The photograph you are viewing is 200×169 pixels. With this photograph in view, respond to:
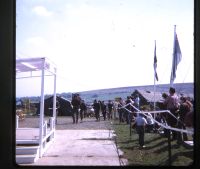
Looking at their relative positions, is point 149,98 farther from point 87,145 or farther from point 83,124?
point 83,124

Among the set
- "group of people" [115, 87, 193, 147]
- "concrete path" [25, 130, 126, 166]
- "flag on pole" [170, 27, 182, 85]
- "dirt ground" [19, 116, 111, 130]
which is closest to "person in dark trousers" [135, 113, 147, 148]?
"group of people" [115, 87, 193, 147]

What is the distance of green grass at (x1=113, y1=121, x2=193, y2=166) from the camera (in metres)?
3.19

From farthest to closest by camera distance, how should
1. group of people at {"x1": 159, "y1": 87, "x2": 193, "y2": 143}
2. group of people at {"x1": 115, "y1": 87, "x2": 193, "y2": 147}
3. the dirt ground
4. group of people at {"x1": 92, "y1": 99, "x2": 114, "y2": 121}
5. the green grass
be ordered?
1. the dirt ground
2. group of people at {"x1": 92, "y1": 99, "x2": 114, "y2": 121}
3. group of people at {"x1": 159, "y1": 87, "x2": 193, "y2": 143}
4. group of people at {"x1": 115, "y1": 87, "x2": 193, "y2": 147}
5. the green grass

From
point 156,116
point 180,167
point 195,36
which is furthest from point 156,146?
point 195,36

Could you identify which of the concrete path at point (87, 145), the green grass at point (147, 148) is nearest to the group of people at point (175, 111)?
the green grass at point (147, 148)

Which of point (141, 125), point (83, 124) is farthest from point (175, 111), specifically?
point (83, 124)

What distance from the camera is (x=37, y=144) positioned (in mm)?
4855

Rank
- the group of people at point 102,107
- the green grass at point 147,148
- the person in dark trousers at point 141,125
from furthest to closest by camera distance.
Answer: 1. the person in dark trousers at point 141,125
2. the group of people at point 102,107
3. the green grass at point 147,148

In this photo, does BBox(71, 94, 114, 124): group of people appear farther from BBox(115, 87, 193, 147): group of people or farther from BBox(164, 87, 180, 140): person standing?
BBox(164, 87, 180, 140): person standing

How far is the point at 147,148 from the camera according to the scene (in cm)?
456

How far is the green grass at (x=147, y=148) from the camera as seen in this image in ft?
10.5

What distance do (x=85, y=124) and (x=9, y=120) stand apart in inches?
187

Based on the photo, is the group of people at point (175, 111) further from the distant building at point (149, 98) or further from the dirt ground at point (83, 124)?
the dirt ground at point (83, 124)

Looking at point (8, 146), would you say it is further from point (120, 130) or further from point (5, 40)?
point (120, 130)
